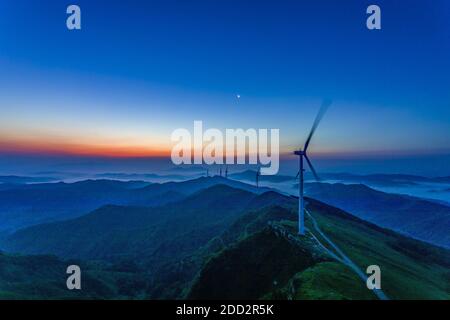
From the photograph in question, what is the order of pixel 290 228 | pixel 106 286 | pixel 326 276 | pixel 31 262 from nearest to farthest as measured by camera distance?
pixel 326 276
pixel 290 228
pixel 106 286
pixel 31 262

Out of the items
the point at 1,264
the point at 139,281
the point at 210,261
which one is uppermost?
the point at 210,261

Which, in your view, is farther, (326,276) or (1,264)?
(1,264)
